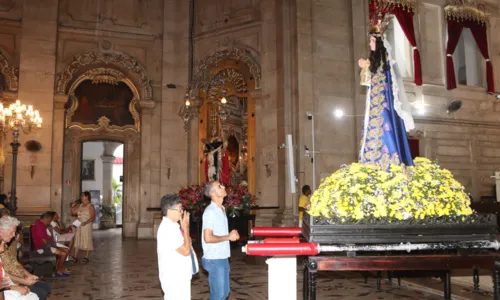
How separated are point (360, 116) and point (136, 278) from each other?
7.78 meters

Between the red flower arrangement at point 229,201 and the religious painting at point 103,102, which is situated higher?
the religious painting at point 103,102

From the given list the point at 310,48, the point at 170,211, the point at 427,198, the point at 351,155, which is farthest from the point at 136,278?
the point at 310,48

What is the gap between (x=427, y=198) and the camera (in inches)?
135

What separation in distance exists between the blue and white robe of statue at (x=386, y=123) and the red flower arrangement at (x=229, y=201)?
611 cm

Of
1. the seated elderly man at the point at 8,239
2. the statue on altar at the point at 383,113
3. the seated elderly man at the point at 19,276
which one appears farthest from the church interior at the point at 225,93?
the seated elderly man at the point at 8,239

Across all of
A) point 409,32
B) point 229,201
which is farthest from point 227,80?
point 409,32

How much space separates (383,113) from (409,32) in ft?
36.3

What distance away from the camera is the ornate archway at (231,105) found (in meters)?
14.0

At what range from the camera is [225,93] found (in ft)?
45.5

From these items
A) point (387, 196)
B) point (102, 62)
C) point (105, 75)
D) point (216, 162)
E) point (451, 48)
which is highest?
point (451, 48)

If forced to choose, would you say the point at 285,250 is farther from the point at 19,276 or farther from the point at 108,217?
the point at 108,217

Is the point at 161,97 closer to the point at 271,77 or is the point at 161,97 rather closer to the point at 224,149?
the point at 224,149

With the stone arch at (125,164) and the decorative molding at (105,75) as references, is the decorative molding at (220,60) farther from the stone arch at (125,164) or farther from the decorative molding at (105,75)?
the stone arch at (125,164)

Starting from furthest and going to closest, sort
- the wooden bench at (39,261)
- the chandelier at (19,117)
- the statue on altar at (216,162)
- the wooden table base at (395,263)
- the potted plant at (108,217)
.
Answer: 1. the potted plant at (108,217)
2. the statue on altar at (216,162)
3. the chandelier at (19,117)
4. the wooden bench at (39,261)
5. the wooden table base at (395,263)
